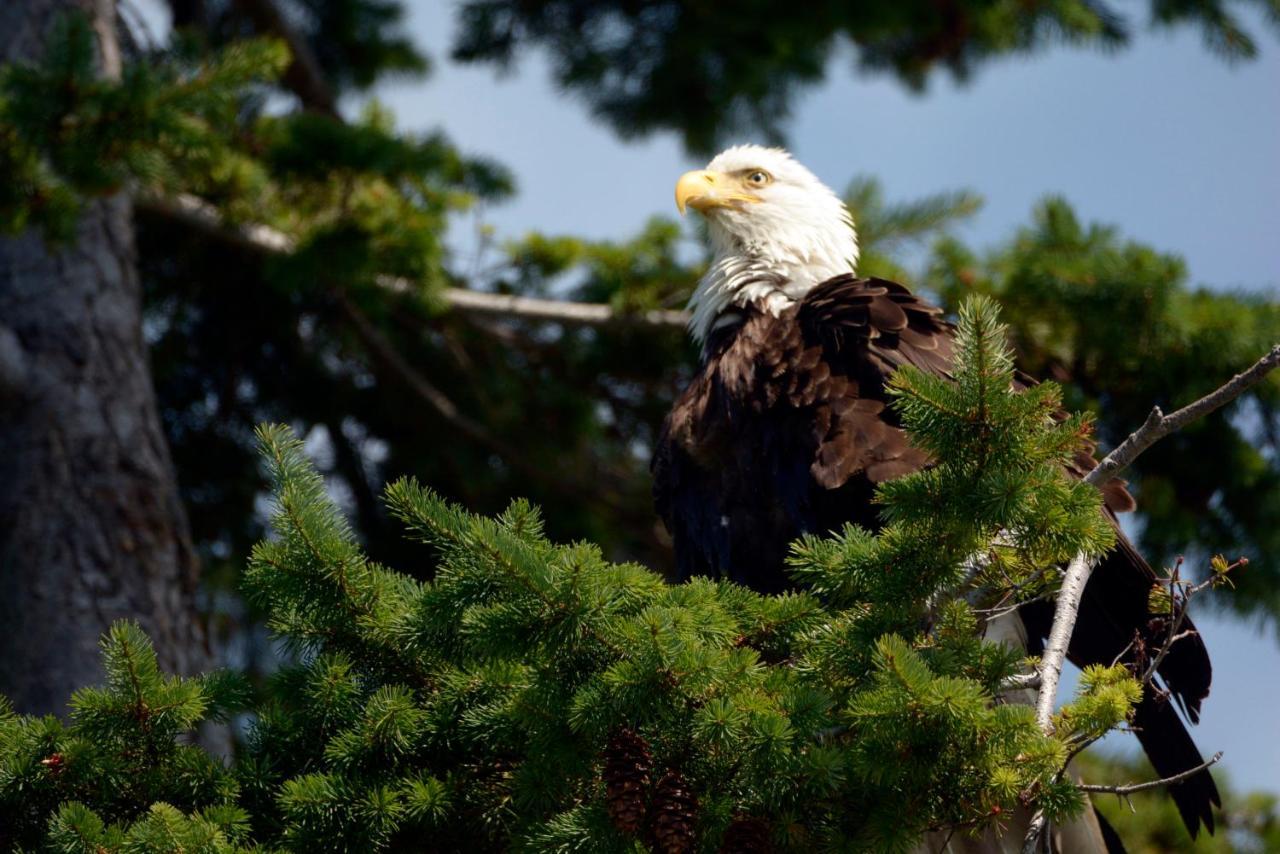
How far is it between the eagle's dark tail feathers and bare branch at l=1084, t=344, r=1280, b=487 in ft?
3.00

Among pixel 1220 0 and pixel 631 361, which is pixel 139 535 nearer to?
pixel 631 361

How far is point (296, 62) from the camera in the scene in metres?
7.08

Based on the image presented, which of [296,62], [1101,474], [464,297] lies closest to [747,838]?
[1101,474]

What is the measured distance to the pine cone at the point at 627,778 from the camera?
7.31 ft

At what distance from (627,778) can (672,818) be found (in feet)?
0.31

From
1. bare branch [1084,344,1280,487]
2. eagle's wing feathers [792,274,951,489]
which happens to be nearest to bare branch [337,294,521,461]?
eagle's wing feathers [792,274,951,489]

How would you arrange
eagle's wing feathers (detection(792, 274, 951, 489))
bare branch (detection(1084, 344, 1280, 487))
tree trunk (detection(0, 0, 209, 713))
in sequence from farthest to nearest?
tree trunk (detection(0, 0, 209, 713))
eagle's wing feathers (detection(792, 274, 951, 489))
bare branch (detection(1084, 344, 1280, 487))

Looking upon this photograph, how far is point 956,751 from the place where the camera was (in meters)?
2.16

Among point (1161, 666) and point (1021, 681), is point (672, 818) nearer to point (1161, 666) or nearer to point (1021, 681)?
point (1021, 681)

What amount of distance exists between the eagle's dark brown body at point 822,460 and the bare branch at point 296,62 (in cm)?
365

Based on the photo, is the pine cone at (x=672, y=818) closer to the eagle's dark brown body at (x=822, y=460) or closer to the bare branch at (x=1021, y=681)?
the bare branch at (x=1021, y=681)

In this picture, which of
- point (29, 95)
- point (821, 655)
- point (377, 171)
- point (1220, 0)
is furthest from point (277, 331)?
point (1220, 0)

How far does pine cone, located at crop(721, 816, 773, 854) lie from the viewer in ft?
7.47

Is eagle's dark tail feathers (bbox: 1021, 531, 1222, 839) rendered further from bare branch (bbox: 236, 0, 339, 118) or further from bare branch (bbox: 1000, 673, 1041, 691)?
Result: bare branch (bbox: 236, 0, 339, 118)
